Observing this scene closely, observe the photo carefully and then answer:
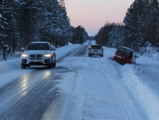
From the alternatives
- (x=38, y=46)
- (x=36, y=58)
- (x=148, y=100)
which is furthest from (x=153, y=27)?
(x=148, y=100)

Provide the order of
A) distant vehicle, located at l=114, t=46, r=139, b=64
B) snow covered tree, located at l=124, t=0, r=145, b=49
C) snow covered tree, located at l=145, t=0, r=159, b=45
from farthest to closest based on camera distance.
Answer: snow covered tree, located at l=145, t=0, r=159, b=45
snow covered tree, located at l=124, t=0, r=145, b=49
distant vehicle, located at l=114, t=46, r=139, b=64

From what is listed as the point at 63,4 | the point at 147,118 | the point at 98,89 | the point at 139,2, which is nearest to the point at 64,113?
the point at 147,118

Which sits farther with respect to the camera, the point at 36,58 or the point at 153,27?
the point at 153,27

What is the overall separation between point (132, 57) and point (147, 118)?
14556 mm

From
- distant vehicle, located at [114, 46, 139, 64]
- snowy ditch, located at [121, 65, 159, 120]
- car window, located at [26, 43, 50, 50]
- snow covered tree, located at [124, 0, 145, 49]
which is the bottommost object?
snowy ditch, located at [121, 65, 159, 120]

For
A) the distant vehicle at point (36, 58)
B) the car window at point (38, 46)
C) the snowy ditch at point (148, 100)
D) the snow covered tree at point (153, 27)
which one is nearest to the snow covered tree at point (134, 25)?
the snow covered tree at point (153, 27)

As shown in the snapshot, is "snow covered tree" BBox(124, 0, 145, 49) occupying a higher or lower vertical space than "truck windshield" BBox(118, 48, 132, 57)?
higher

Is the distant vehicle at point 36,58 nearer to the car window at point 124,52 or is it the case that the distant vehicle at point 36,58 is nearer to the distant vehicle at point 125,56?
the distant vehicle at point 125,56

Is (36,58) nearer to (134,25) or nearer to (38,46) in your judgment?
(38,46)

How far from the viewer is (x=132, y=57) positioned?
1883 cm

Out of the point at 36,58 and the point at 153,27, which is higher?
the point at 153,27

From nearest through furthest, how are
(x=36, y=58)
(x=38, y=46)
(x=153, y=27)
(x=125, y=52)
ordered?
1. (x=36, y=58)
2. (x=38, y=46)
3. (x=125, y=52)
4. (x=153, y=27)

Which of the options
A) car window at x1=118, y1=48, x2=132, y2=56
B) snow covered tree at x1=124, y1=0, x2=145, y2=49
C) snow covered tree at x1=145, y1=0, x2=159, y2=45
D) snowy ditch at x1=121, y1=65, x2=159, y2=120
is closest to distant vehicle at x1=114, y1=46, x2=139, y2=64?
car window at x1=118, y1=48, x2=132, y2=56

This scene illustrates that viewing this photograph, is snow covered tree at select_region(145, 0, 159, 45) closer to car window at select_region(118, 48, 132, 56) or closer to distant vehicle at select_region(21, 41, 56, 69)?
car window at select_region(118, 48, 132, 56)
